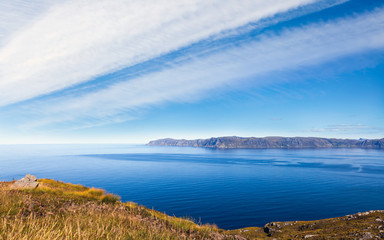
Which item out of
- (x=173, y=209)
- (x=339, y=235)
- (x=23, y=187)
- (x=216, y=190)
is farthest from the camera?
(x=216, y=190)

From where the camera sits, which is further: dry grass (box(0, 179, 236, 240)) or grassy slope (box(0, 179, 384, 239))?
grassy slope (box(0, 179, 384, 239))

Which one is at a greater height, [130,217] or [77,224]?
[77,224]

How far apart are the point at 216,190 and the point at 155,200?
21078mm

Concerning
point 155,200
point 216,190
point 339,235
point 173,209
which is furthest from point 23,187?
point 216,190

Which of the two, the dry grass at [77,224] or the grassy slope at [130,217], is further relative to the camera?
the grassy slope at [130,217]

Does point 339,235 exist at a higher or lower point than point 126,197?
→ higher

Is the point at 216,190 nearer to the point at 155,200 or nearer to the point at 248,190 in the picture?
the point at 248,190

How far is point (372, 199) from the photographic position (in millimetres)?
52906

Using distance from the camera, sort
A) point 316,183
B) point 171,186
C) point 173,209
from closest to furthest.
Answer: point 173,209 < point 171,186 < point 316,183

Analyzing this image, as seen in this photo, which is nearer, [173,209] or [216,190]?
[173,209]

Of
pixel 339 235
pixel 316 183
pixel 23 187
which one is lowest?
pixel 316 183

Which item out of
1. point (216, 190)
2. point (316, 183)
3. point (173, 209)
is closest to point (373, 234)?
point (173, 209)

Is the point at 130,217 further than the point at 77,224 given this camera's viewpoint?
Yes

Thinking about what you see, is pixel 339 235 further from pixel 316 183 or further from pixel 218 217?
pixel 316 183
